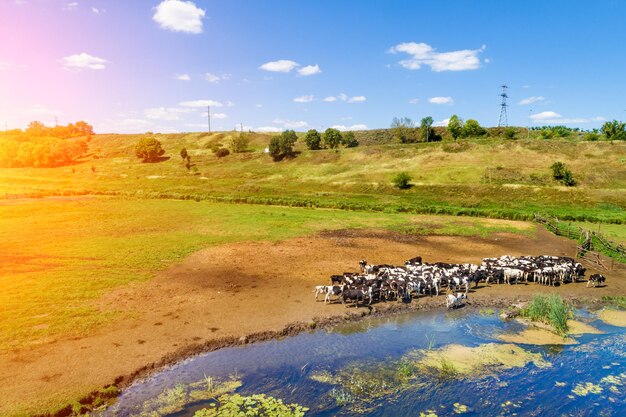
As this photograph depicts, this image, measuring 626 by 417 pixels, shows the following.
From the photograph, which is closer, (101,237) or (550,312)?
(550,312)

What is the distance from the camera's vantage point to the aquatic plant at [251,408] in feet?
46.4

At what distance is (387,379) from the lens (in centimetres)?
1658

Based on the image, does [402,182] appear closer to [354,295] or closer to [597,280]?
[597,280]

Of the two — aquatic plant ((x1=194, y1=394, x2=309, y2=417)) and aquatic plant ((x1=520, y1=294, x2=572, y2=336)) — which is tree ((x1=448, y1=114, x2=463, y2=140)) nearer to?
aquatic plant ((x1=520, y1=294, x2=572, y2=336))

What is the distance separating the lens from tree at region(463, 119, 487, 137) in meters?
130

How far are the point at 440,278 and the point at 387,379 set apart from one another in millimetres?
11884

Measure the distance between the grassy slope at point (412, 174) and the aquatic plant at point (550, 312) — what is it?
35.7 m

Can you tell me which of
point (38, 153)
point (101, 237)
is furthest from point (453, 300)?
point (38, 153)

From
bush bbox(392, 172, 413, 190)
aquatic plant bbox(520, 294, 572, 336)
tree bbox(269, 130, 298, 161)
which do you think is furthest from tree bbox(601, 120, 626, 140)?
aquatic plant bbox(520, 294, 572, 336)

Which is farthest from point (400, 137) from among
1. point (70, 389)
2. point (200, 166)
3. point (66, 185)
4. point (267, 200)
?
Result: point (70, 389)

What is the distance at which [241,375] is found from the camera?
1675cm

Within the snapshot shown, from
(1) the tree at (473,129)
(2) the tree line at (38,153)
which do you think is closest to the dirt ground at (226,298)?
(1) the tree at (473,129)

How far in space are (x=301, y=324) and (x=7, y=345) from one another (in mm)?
13511

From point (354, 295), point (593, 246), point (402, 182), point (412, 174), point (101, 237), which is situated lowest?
point (593, 246)
